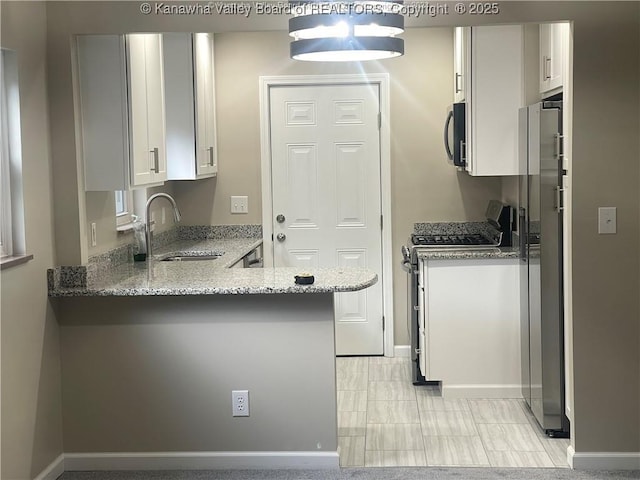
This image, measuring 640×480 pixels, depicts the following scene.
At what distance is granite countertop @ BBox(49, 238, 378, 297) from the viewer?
3.70 meters

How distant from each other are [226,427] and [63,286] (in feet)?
3.12

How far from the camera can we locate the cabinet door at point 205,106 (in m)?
5.26

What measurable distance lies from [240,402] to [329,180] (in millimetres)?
2448

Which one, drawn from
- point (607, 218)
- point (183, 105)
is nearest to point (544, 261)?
point (607, 218)

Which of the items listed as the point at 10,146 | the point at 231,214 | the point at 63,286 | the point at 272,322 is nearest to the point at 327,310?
the point at 272,322

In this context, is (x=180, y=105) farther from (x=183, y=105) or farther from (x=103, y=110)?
(x=103, y=110)

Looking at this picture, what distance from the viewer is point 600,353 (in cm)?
378

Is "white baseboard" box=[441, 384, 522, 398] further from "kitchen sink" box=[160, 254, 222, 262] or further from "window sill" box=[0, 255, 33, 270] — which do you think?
"window sill" box=[0, 255, 33, 270]

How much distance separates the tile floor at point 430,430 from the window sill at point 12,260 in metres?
1.67

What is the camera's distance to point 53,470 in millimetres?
3816

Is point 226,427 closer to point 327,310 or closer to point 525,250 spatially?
point 327,310

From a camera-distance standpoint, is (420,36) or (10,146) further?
(420,36)

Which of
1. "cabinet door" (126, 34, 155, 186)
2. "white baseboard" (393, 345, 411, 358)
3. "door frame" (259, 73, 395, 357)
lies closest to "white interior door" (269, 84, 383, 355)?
"door frame" (259, 73, 395, 357)

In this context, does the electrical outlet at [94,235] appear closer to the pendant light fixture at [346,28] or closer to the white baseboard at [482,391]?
the pendant light fixture at [346,28]
